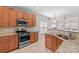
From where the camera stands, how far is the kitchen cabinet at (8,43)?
154 inches

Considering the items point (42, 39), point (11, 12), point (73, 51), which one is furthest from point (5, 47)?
A: point (73, 51)

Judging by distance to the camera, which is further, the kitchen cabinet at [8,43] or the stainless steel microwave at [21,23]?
the stainless steel microwave at [21,23]

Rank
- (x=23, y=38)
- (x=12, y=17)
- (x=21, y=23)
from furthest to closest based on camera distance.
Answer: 1. (x=21, y=23)
2. (x=23, y=38)
3. (x=12, y=17)

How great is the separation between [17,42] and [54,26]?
1904 mm

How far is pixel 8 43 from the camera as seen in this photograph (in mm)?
4219

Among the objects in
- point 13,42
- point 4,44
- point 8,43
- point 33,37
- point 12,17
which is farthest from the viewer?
point 33,37

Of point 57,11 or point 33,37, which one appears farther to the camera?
point 33,37

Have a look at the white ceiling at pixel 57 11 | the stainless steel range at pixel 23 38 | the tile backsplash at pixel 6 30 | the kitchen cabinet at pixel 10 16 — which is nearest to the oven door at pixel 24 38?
the stainless steel range at pixel 23 38

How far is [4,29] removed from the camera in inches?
186

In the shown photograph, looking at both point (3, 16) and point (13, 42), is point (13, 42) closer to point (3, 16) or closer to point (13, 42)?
point (13, 42)

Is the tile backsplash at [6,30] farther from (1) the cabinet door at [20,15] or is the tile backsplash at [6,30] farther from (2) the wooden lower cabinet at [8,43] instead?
(1) the cabinet door at [20,15]

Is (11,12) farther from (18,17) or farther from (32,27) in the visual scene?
(32,27)

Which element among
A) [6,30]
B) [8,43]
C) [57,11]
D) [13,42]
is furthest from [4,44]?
[57,11]

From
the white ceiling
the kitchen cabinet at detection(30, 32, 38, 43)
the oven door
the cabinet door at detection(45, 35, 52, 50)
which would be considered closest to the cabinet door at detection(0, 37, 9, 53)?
the oven door
